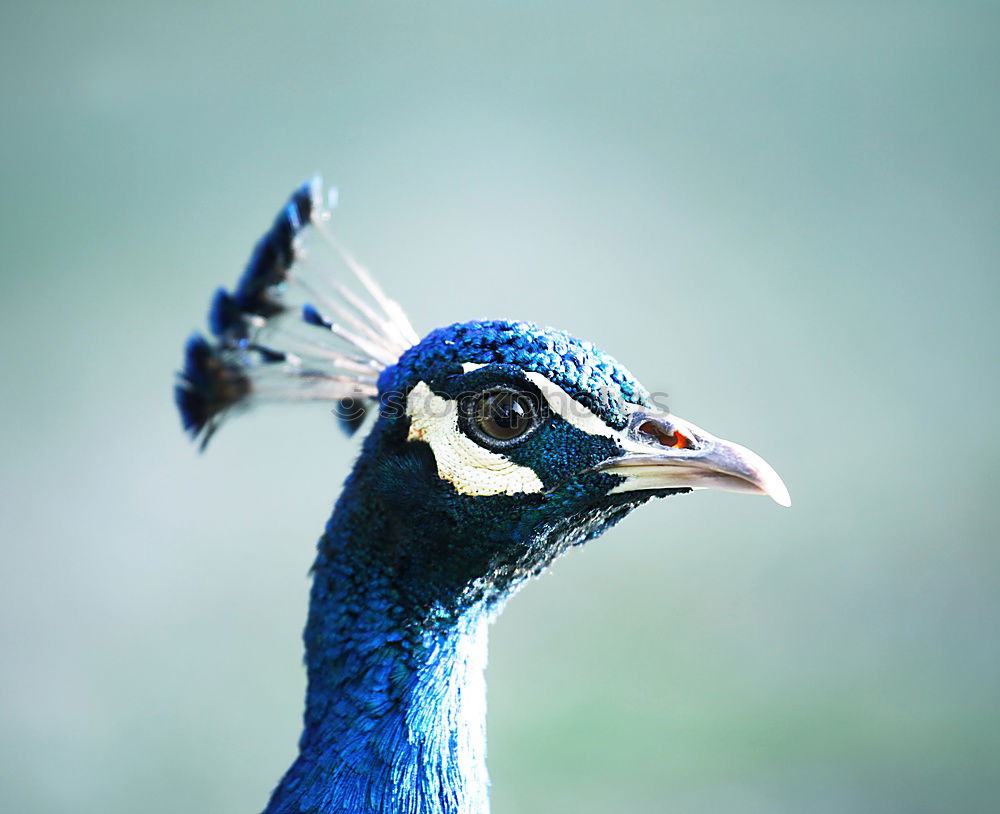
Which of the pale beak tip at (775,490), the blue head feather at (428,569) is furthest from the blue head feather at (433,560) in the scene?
the pale beak tip at (775,490)

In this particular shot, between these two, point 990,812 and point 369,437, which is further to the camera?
point 990,812

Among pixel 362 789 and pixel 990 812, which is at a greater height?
pixel 990 812

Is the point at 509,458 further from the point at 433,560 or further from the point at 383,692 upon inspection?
the point at 383,692

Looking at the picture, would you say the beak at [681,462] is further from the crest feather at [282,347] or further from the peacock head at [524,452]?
the crest feather at [282,347]

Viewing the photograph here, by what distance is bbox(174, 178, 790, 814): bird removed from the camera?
0.87 meters

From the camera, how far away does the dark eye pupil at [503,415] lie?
34.7 inches

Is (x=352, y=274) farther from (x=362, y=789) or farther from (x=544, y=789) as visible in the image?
(x=544, y=789)

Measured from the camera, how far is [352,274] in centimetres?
124

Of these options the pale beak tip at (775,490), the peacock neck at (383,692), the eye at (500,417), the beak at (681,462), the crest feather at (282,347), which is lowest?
the peacock neck at (383,692)

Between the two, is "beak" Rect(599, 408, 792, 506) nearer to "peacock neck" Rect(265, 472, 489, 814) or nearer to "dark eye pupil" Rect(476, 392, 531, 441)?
"dark eye pupil" Rect(476, 392, 531, 441)

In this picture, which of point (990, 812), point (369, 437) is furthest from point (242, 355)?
point (990, 812)

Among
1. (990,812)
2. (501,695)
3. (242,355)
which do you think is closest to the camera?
(242,355)

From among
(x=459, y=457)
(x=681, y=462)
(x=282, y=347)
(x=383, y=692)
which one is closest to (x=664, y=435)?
(x=681, y=462)

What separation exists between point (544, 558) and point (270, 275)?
1.48ft
